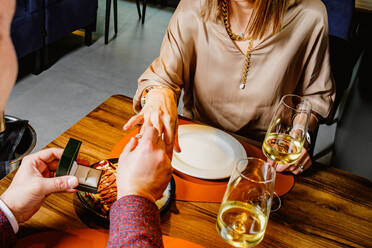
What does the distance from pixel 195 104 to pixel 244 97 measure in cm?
25

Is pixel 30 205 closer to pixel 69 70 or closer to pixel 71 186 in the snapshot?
pixel 71 186

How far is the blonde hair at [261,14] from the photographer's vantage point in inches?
48.5

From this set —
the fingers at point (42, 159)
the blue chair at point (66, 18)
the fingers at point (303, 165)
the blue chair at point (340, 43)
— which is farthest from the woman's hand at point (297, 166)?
the blue chair at point (66, 18)

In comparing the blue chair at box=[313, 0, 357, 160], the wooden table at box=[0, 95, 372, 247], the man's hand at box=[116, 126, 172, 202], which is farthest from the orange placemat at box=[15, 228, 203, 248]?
the blue chair at box=[313, 0, 357, 160]

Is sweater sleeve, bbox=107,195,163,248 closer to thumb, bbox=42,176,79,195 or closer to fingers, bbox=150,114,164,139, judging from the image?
thumb, bbox=42,176,79,195

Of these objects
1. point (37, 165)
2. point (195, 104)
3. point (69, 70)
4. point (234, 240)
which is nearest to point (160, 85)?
point (195, 104)

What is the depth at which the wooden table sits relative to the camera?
796 mm

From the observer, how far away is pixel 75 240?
75 cm

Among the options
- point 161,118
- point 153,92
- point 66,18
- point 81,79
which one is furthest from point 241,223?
point 66,18

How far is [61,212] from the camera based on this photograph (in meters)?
0.81

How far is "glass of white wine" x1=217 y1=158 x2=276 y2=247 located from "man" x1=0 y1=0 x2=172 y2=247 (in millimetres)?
150

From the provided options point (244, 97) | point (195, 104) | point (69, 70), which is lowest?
point (69, 70)

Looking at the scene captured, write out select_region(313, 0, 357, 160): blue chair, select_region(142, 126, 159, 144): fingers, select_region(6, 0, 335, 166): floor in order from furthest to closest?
select_region(6, 0, 335, 166): floor → select_region(313, 0, 357, 160): blue chair → select_region(142, 126, 159, 144): fingers

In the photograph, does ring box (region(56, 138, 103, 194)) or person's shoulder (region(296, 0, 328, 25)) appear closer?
ring box (region(56, 138, 103, 194))
